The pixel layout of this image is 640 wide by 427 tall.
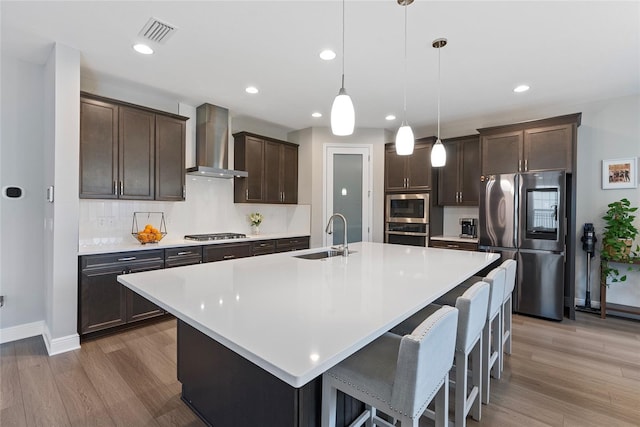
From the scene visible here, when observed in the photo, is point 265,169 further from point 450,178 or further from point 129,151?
point 450,178

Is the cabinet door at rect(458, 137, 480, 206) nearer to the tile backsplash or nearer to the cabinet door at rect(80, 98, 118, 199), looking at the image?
the tile backsplash

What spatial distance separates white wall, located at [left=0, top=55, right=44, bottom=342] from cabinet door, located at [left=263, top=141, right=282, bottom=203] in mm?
2652

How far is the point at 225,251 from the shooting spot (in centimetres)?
397

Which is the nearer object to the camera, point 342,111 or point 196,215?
point 342,111

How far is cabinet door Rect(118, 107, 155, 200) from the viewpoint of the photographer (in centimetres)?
330

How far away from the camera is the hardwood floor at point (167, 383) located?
1.92m

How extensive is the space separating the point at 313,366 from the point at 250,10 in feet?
7.65

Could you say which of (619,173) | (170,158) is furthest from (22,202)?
(619,173)

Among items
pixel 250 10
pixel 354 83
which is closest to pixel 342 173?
pixel 354 83

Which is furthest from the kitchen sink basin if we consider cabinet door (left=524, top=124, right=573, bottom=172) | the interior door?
cabinet door (left=524, top=124, right=573, bottom=172)

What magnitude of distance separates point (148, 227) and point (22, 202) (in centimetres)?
111

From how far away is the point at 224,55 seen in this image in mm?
2824

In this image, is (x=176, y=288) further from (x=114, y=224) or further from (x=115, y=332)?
(x=114, y=224)

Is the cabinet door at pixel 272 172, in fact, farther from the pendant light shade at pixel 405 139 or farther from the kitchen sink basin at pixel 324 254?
the pendant light shade at pixel 405 139
